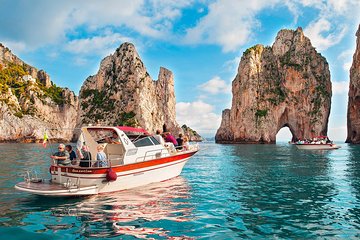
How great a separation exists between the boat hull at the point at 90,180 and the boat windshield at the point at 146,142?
1.02 metres

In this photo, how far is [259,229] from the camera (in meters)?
8.60

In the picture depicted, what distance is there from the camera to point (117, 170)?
13602 millimetres

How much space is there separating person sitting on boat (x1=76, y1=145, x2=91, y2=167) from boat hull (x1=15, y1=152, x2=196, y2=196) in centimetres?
64

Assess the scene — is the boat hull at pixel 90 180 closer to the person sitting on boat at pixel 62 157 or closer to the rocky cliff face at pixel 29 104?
the person sitting on boat at pixel 62 157

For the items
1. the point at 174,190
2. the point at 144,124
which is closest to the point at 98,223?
the point at 174,190

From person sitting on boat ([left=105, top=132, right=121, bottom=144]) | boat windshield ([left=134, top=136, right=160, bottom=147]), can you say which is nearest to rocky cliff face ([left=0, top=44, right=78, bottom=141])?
person sitting on boat ([left=105, top=132, right=121, bottom=144])

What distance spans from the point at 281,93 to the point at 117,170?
111 m

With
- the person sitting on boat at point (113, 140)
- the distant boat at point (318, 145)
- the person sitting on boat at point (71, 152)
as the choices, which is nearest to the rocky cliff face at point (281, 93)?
the distant boat at point (318, 145)

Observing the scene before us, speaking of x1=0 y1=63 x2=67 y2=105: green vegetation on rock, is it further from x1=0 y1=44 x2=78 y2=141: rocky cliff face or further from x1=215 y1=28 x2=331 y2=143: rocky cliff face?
x1=215 y1=28 x2=331 y2=143: rocky cliff face

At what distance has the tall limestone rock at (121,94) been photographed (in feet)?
366

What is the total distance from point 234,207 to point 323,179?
1034cm

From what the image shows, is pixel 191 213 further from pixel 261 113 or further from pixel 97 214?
pixel 261 113

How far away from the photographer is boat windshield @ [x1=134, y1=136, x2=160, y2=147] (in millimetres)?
15461

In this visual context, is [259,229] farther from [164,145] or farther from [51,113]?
[51,113]
